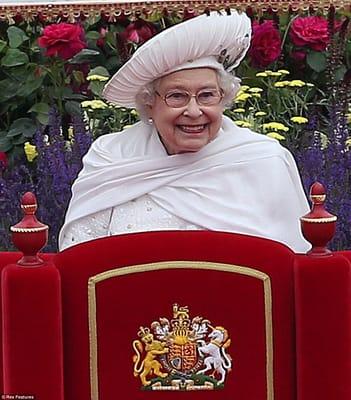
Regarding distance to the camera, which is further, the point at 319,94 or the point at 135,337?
the point at 319,94

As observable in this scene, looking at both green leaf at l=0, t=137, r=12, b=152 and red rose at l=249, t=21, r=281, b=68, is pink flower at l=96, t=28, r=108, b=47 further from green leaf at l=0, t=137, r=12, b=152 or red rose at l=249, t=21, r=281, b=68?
red rose at l=249, t=21, r=281, b=68

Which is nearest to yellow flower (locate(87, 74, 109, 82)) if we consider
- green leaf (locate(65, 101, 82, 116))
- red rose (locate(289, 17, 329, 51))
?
green leaf (locate(65, 101, 82, 116))

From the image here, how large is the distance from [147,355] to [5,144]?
187cm

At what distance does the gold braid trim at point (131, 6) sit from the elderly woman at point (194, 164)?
0.16 metres

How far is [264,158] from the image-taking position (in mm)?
2133

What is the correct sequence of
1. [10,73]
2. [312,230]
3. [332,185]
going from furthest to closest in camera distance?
[10,73] → [332,185] → [312,230]

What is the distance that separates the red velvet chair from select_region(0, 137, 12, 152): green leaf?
5.87 feet

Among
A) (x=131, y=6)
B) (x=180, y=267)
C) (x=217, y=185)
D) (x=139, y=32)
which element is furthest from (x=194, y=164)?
(x=139, y=32)

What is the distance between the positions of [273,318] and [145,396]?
0.23 metres

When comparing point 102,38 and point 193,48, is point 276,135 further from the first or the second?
point 193,48

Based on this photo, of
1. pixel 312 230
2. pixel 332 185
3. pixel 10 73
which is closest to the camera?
pixel 312 230

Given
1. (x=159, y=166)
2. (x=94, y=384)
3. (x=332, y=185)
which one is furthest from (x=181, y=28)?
(x=332, y=185)

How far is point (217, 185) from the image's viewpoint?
2.11m

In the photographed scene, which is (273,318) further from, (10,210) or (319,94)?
(319,94)
